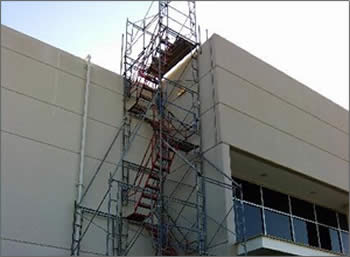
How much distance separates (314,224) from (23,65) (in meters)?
9.91

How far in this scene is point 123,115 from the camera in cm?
1396

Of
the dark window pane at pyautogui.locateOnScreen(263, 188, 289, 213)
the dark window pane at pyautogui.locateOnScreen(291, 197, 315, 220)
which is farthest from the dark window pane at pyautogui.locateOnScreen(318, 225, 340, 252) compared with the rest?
the dark window pane at pyautogui.locateOnScreen(263, 188, 289, 213)

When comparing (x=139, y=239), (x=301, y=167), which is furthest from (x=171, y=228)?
(x=301, y=167)

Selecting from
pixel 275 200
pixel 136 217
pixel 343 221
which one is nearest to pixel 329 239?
pixel 343 221

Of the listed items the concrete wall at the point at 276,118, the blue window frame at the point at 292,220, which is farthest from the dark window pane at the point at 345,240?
the concrete wall at the point at 276,118

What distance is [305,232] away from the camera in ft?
51.0

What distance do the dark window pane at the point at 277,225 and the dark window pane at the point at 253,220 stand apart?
314 mm

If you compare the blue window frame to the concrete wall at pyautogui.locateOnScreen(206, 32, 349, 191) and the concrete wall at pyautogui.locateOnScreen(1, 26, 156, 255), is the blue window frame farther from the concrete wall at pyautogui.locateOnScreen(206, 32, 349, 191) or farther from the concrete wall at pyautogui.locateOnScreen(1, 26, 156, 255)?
the concrete wall at pyautogui.locateOnScreen(1, 26, 156, 255)

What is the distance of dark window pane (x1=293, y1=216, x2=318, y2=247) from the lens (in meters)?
15.1

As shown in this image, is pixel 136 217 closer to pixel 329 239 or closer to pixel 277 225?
pixel 277 225

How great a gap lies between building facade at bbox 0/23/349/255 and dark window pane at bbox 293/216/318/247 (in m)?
0.04

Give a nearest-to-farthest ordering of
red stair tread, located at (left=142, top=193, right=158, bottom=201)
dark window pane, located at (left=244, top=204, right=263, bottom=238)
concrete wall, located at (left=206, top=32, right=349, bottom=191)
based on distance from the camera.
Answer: red stair tread, located at (left=142, top=193, right=158, bottom=201) < concrete wall, located at (left=206, top=32, right=349, bottom=191) < dark window pane, located at (left=244, top=204, right=263, bottom=238)

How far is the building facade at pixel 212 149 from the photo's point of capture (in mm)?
11320

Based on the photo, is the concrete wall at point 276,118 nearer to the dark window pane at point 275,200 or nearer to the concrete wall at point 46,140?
the dark window pane at point 275,200
